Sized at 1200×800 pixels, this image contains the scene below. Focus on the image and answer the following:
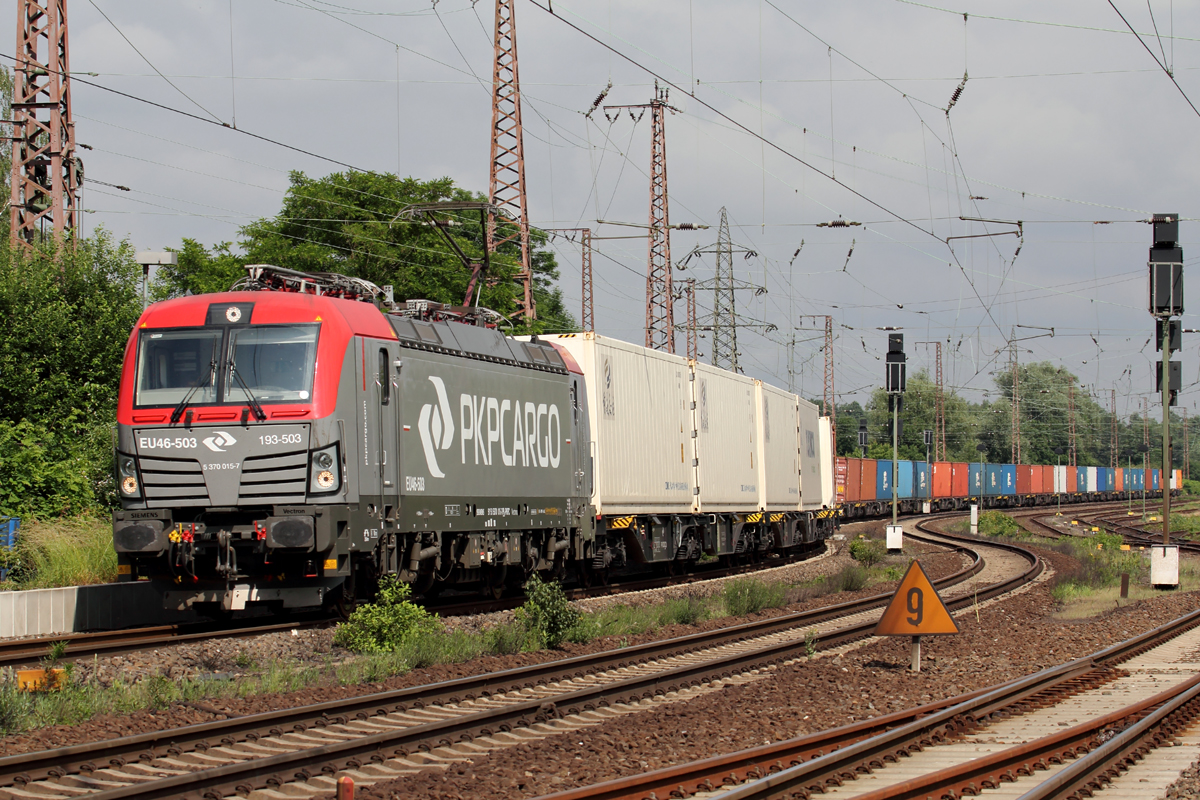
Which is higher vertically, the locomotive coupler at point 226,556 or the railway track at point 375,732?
the locomotive coupler at point 226,556

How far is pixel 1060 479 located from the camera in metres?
85.9

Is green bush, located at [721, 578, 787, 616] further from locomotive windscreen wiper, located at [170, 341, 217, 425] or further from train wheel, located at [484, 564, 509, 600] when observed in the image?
locomotive windscreen wiper, located at [170, 341, 217, 425]

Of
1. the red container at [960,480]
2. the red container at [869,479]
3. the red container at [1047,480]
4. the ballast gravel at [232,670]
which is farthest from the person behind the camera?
the red container at [1047,480]

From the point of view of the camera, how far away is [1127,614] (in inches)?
763

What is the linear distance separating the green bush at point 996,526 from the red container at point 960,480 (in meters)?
18.0

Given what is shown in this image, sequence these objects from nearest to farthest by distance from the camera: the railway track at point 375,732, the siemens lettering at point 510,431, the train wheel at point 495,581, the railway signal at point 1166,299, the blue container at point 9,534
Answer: the railway track at point 375,732 → the siemens lettering at point 510,431 → the blue container at point 9,534 → the train wheel at point 495,581 → the railway signal at point 1166,299

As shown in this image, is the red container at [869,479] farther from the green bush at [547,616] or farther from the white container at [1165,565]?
the green bush at [547,616]

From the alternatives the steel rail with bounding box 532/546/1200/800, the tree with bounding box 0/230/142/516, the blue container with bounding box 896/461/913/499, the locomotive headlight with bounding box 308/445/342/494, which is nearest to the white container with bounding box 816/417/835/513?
the tree with bounding box 0/230/142/516

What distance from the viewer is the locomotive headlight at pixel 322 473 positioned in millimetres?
13344

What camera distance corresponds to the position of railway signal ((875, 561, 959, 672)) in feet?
40.7

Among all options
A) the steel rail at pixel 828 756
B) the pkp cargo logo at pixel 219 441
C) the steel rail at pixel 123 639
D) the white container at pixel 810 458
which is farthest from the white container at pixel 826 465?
the steel rail at pixel 828 756

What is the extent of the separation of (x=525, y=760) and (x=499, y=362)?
9637mm

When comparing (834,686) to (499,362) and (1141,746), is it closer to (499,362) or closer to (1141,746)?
(1141,746)

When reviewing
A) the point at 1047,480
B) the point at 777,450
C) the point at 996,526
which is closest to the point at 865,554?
the point at 777,450
